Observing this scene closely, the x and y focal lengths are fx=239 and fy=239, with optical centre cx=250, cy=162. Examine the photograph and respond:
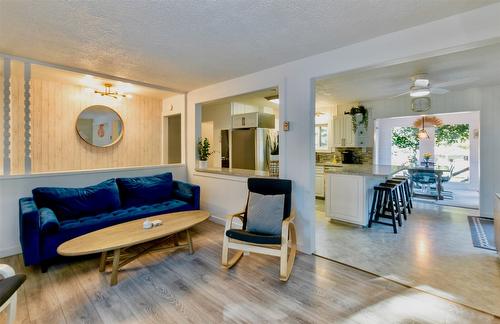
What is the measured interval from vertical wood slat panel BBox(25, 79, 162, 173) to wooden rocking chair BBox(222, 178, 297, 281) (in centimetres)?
336

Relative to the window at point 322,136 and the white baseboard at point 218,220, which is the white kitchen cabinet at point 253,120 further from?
the white baseboard at point 218,220

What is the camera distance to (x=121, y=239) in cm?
243

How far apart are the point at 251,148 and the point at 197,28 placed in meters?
3.44

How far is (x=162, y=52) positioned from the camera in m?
2.90

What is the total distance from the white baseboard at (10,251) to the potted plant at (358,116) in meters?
6.63

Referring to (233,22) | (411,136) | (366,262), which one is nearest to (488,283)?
(366,262)

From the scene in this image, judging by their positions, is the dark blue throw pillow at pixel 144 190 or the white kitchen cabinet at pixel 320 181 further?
the white kitchen cabinet at pixel 320 181

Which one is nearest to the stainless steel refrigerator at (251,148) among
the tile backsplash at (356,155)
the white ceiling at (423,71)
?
the white ceiling at (423,71)

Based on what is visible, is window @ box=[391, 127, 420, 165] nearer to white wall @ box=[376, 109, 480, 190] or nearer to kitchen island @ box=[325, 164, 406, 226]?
white wall @ box=[376, 109, 480, 190]

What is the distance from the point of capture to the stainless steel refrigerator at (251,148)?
18.1 ft

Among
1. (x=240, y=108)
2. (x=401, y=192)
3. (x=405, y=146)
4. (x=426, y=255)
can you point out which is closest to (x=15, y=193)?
(x=240, y=108)

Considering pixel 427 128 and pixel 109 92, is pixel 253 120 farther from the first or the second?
pixel 427 128

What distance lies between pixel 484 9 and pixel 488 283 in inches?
99.7

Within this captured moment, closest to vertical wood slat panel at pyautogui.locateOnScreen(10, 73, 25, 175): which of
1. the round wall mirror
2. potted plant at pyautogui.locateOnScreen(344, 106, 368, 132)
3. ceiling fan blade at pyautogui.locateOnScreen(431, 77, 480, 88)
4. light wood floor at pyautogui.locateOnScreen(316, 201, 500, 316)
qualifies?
the round wall mirror
